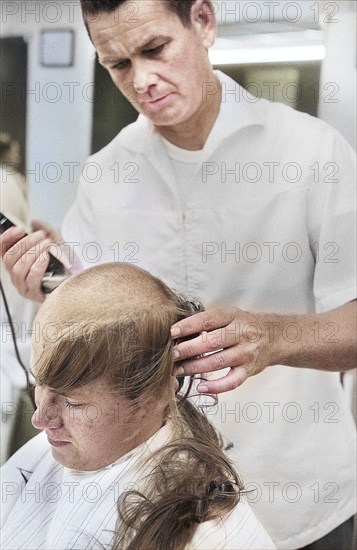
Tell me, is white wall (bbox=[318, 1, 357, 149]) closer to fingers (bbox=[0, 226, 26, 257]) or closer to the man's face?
the man's face

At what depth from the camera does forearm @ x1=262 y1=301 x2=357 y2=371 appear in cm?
177

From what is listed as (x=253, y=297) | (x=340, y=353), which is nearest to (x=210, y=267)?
(x=253, y=297)

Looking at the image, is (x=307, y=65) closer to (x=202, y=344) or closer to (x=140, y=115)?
(x=140, y=115)

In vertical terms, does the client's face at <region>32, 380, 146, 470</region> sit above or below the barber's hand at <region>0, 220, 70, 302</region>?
below

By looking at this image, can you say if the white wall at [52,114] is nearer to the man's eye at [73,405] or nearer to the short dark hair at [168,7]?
the short dark hair at [168,7]

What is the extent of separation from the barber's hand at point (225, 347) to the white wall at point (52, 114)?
0.42m

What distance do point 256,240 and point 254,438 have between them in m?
0.45

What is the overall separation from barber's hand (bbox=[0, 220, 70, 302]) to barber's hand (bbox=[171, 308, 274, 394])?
35cm

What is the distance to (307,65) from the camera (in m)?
1.76

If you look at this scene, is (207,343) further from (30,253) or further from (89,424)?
(30,253)

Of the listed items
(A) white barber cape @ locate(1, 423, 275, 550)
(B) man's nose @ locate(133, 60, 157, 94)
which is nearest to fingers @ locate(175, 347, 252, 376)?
(A) white barber cape @ locate(1, 423, 275, 550)

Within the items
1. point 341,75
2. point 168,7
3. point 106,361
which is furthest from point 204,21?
point 106,361

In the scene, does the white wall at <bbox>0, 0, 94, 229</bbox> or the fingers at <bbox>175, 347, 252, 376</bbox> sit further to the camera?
the white wall at <bbox>0, 0, 94, 229</bbox>

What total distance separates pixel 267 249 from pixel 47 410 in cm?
61
